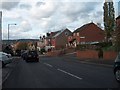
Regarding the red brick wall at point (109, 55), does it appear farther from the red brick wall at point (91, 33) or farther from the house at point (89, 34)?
the red brick wall at point (91, 33)

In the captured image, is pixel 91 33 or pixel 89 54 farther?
pixel 91 33

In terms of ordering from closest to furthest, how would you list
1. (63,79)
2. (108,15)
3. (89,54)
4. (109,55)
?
(63,79) < (109,55) < (89,54) < (108,15)

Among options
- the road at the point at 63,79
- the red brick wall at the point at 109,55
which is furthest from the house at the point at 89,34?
the road at the point at 63,79

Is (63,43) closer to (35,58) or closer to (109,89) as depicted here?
Answer: (35,58)

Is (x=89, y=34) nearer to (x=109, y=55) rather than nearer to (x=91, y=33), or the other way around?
(x=91, y=33)

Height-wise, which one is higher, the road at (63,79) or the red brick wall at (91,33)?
the red brick wall at (91,33)

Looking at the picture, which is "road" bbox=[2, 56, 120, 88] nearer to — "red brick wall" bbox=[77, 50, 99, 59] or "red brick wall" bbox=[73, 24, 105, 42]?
"red brick wall" bbox=[77, 50, 99, 59]

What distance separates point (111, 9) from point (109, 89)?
239ft

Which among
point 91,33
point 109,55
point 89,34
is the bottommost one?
point 109,55

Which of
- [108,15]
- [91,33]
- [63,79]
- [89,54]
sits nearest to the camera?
[63,79]

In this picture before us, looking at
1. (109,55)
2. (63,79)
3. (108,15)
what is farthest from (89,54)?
(63,79)

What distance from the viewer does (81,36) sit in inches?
4225

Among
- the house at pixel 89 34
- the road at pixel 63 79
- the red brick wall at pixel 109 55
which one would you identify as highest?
the house at pixel 89 34

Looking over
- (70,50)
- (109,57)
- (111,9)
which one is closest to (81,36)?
(70,50)
